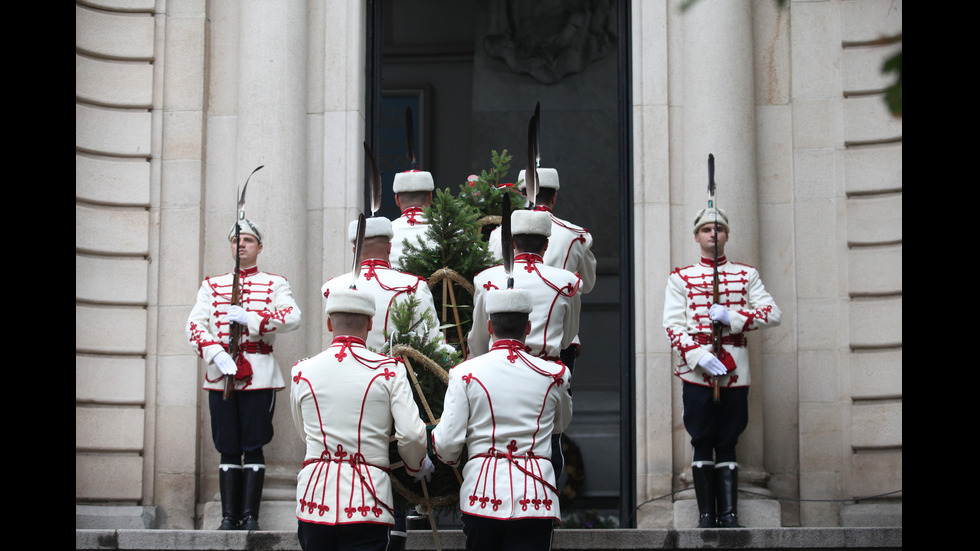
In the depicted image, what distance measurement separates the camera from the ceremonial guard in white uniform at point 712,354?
10.1m

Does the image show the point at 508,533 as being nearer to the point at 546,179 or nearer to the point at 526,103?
the point at 546,179

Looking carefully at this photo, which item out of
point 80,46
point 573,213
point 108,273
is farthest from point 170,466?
point 573,213

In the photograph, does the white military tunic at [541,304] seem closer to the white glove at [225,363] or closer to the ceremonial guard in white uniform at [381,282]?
the ceremonial guard in white uniform at [381,282]

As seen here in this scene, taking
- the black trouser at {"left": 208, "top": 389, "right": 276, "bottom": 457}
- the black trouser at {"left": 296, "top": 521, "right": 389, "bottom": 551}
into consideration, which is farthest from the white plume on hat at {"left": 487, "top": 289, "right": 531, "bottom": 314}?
the black trouser at {"left": 208, "top": 389, "right": 276, "bottom": 457}

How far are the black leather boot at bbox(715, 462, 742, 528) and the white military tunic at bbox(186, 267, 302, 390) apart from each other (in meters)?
3.46

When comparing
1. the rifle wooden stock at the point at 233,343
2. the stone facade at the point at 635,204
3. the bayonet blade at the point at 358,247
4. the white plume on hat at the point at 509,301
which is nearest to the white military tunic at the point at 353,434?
the white plume on hat at the point at 509,301

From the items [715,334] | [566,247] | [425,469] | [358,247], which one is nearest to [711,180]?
[715,334]

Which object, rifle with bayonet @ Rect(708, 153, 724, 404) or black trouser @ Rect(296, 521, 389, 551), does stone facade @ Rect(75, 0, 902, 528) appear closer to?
rifle with bayonet @ Rect(708, 153, 724, 404)

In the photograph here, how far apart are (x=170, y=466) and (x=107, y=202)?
2.40m

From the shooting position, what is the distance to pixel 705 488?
10.1m

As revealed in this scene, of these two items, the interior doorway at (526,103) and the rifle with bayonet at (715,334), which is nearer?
the rifle with bayonet at (715,334)

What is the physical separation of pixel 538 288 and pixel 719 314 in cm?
225

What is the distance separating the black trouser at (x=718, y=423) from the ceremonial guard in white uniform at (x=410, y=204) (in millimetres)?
2572

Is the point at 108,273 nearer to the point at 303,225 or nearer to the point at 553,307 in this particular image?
the point at 303,225
